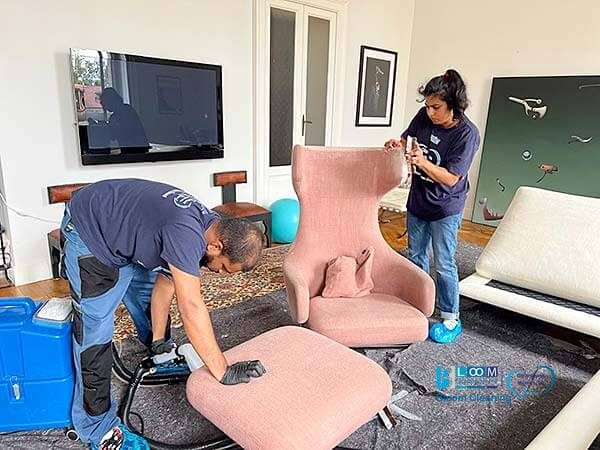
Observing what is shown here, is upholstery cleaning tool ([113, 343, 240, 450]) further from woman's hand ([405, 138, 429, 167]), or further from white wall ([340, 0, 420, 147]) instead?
white wall ([340, 0, 420, 147])

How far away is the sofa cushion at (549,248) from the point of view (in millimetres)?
2330

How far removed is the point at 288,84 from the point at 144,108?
5.13 ft

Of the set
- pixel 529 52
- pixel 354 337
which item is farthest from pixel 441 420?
pixel 529 52

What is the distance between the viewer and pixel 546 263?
243 centimetres

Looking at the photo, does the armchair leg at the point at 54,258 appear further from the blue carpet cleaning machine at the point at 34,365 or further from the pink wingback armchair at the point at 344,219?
the pink wingback armchair at the point at 344,219

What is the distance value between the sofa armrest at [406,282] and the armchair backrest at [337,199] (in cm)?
3

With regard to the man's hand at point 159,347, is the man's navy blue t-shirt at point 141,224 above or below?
above

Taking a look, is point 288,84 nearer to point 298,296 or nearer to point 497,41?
point 497,41

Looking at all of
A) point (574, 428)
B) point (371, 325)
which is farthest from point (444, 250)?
point (574, 428)

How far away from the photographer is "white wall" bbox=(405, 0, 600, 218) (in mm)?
4176

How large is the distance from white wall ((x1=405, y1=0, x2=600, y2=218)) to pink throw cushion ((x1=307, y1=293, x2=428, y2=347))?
11.5 feet

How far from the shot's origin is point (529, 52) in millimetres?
4496

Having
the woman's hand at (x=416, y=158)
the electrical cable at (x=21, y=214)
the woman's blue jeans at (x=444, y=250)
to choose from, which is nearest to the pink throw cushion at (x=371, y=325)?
the woman's blue jeans at (x=444, y=250)

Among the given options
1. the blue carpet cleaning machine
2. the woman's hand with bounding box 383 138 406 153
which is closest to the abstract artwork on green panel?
the woman's hand with bounding box 383 138 406 153
